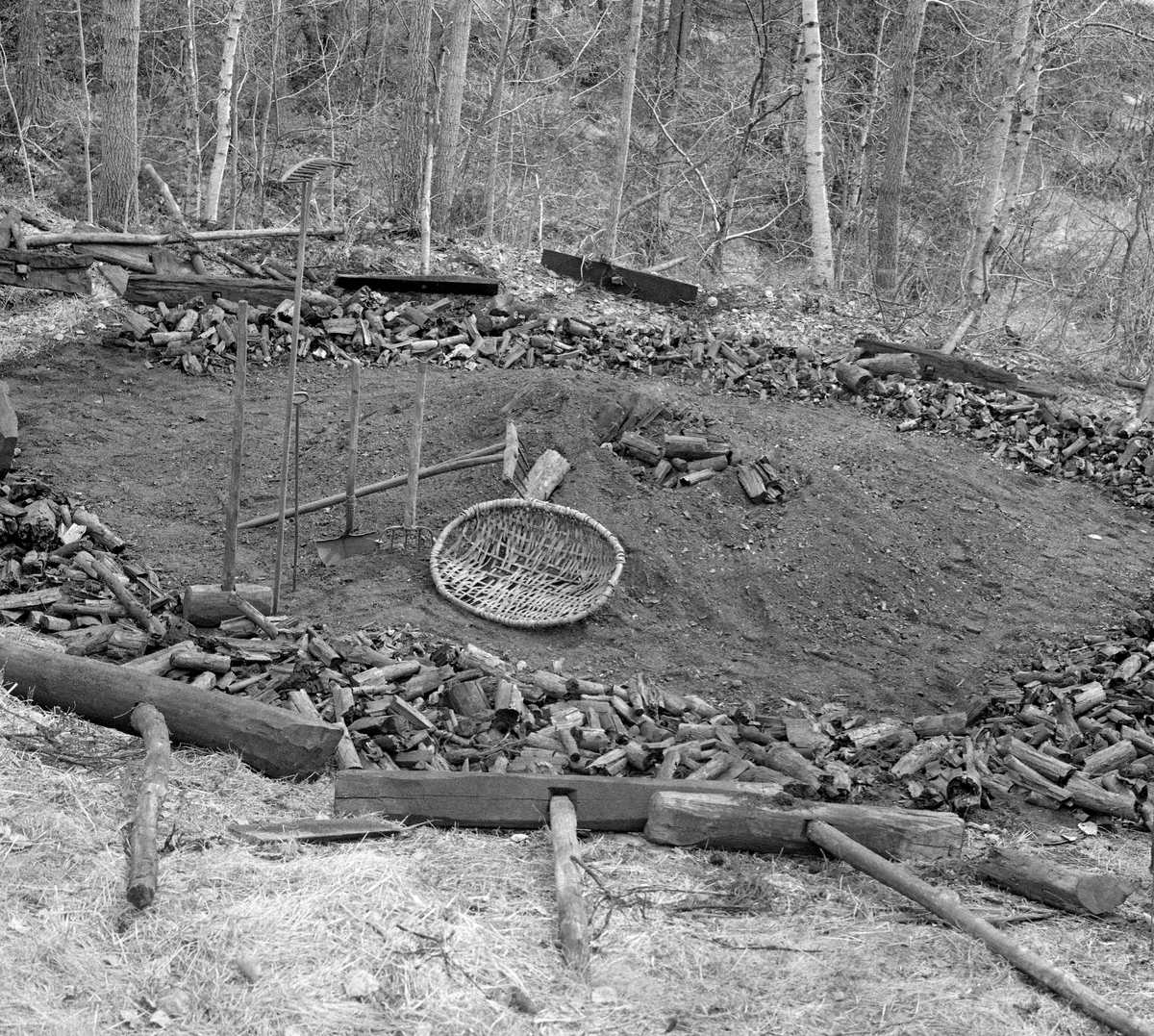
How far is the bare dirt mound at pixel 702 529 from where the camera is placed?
5.96 meters

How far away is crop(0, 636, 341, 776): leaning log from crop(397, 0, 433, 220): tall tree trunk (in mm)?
8122

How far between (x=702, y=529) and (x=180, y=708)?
3.46 m

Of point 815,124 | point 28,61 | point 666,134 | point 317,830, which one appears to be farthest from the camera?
point 28,61

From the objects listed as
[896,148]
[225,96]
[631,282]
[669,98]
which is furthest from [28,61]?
[896,148]

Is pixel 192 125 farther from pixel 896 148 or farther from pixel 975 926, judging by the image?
pixel 975 926

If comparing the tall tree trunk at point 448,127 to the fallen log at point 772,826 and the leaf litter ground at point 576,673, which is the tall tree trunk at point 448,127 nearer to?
the leaf litter ground at point 576,673

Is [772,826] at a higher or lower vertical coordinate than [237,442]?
lower

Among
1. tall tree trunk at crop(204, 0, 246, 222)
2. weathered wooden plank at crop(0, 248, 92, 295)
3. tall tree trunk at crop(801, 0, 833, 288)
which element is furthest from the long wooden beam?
tall tree trunk at crop(204, 0, 246, 222)

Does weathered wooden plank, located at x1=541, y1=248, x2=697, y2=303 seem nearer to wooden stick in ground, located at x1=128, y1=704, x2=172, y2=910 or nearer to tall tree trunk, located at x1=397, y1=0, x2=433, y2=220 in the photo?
tall tree trunk, located at x1=397, y1=0, x2=433, y2=220

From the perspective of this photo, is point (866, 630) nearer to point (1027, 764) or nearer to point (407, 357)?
point (1027, 764)

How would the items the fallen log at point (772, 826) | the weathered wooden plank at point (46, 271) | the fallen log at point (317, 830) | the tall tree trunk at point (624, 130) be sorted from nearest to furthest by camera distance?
the fallen log at point (317, 830)
the fallen log at point (772, 826)
the weathered wooden plank at point (46, 271)
the tall tree trunk at point (624, 130)

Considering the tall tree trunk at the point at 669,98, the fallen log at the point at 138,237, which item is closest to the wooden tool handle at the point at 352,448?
the fallen log at the point at 138,237

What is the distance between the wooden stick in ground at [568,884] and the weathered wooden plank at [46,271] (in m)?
7.48

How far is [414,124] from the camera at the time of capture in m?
12.0
